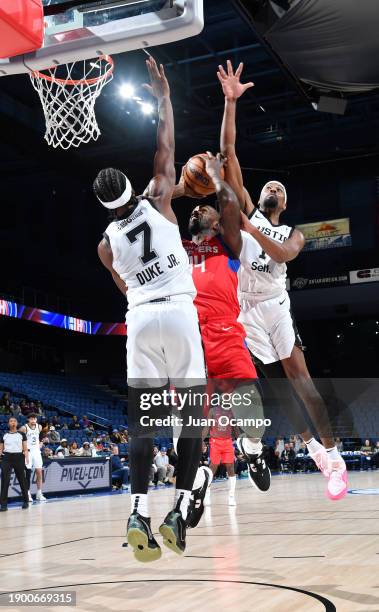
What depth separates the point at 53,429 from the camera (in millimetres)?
18625

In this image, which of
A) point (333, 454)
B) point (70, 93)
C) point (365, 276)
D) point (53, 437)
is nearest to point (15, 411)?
point (53, 437)

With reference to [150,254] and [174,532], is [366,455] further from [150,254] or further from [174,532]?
[150,254]

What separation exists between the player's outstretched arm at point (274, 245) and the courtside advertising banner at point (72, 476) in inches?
452

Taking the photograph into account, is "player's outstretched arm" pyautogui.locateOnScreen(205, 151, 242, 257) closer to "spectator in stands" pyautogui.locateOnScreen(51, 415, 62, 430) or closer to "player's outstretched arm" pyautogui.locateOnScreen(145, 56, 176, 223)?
"player's outstretched arm" pyautogui.locateOnScreen(145, 56, 176, 223)

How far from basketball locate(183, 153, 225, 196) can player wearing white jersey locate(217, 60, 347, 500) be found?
5.1 inches

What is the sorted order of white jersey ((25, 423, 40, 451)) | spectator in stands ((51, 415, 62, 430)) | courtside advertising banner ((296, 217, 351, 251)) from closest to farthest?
white jersey ((25, 423, 40, 451))
spectator in stands ((51, 415, 62, 430))
courtside advertising banner ((296, 217, 351, 251))

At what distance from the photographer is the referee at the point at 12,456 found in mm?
13023

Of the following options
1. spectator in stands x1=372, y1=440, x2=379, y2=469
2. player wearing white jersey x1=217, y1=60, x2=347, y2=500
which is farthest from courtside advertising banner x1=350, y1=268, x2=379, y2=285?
player wearing white jersey x1=217, y1=60, x2=347, y2=500

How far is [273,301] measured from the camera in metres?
5.11

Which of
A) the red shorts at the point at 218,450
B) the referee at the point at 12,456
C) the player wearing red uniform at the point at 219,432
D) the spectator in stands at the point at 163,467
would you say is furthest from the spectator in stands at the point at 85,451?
the red shorts at the point at 218,450

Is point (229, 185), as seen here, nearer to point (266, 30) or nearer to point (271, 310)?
point (271, 310)

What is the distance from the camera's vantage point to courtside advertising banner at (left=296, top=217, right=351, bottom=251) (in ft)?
80.8

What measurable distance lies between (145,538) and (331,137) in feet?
66.8

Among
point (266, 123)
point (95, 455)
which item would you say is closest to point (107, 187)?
point (95, 455)
